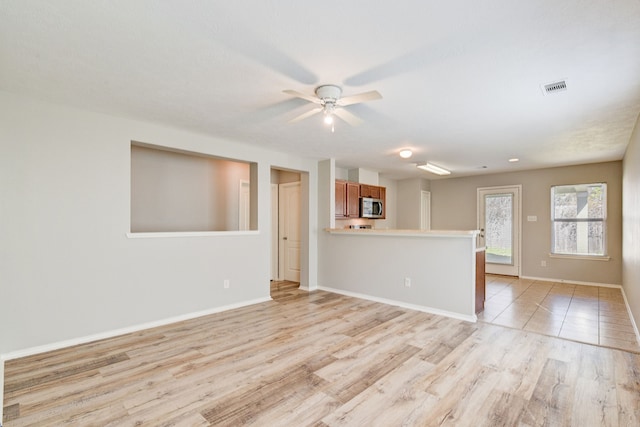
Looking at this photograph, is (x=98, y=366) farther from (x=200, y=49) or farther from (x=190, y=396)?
(x=200, y=49)

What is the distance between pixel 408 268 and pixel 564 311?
2.19 metres

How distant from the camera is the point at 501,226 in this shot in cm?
745

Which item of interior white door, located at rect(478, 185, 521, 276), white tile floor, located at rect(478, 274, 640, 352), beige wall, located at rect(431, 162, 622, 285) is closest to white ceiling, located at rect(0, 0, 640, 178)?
white tile floor, located at rect(478, 274, 640, 352)

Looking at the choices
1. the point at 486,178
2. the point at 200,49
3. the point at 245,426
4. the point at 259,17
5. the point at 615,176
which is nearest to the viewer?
the point at 259,17

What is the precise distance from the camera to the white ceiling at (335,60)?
177 cm

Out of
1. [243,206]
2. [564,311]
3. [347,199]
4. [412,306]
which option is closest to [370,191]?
[347,199]

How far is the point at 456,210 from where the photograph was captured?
818 cm

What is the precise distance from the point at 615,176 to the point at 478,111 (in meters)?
4.81

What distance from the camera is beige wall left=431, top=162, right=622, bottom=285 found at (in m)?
6.03

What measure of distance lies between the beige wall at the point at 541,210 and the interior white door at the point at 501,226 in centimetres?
13

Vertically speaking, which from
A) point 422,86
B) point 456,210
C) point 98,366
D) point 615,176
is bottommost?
point 98,366

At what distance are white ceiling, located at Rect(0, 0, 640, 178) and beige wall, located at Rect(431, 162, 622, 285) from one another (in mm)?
2931

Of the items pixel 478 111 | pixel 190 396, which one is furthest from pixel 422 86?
pixel 190 396

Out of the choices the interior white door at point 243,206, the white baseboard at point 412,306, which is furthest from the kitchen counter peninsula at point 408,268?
the interior white door at point 243,206
